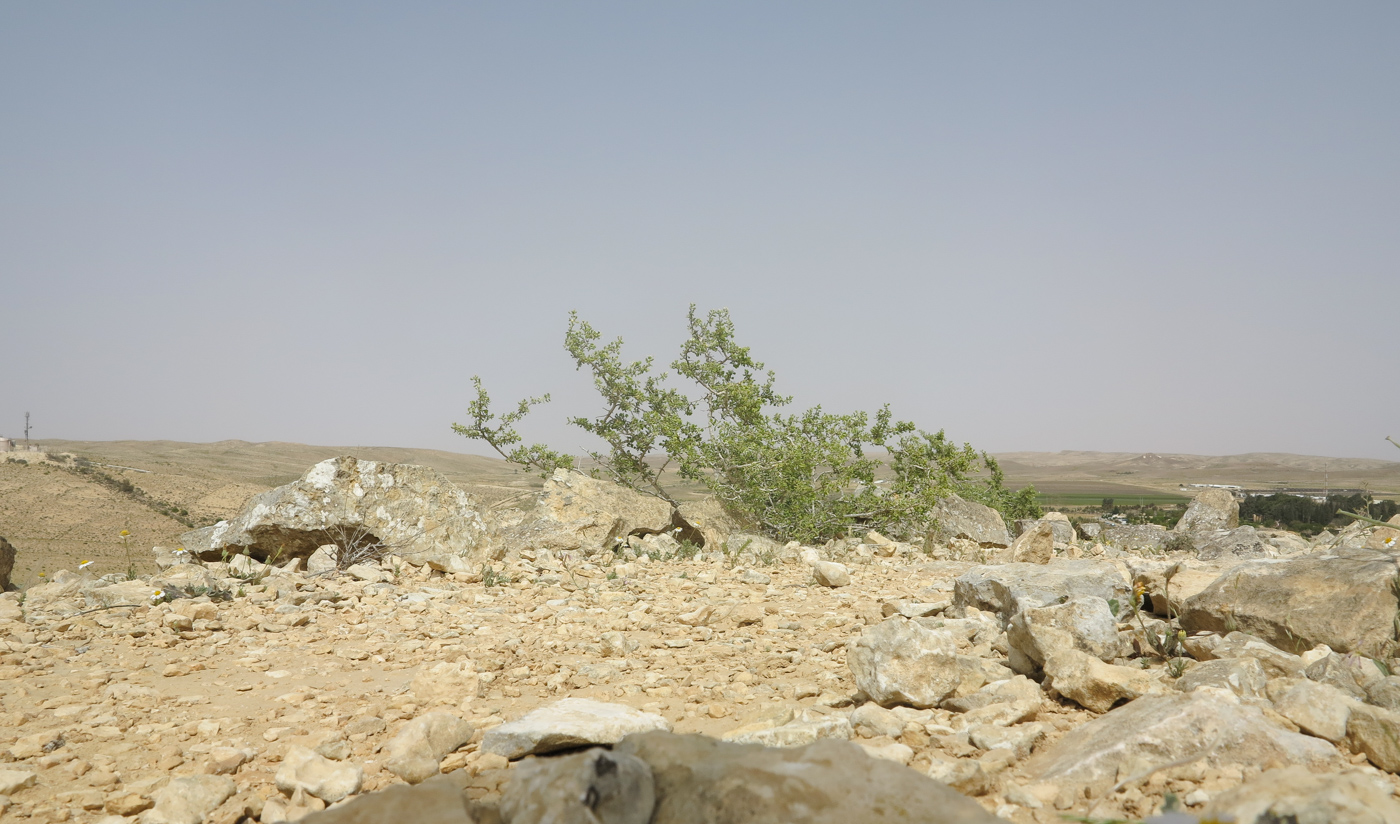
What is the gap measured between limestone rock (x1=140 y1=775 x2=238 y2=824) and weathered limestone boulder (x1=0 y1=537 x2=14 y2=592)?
7.16 m

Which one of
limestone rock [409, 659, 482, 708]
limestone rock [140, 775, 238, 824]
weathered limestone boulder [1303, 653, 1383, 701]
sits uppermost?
weathered limestone boulder [1303, 653, 1383, 701]

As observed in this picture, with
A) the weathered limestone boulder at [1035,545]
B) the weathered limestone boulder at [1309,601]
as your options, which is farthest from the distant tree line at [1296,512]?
the weathered limestone boulder at [1309,601]

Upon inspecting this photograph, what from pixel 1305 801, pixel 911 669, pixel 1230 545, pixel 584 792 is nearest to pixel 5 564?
pixel 584 792

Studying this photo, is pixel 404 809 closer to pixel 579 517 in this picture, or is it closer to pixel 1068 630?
pixel 1068 630

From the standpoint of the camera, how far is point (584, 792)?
192 cm

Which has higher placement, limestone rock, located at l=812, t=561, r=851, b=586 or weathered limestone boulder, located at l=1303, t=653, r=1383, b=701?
weathered limestone boulder, located at l=1303, t=653, r=1383, b=701

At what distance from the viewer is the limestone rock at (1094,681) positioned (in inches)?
123

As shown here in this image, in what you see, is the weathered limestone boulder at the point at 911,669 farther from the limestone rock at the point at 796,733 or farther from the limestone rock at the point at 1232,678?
the limestone rock at the point at 1232,678

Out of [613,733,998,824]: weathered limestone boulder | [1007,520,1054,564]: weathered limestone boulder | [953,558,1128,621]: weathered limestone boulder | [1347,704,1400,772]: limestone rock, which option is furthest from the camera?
[1007,520,1054,564]: weathered limestone boulder

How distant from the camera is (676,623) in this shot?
550cm

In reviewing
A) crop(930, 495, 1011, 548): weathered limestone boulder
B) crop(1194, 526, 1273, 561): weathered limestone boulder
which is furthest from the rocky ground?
crop(930, 495, 1011, 548): weathered limestone boulder

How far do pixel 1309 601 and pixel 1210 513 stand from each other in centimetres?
1220

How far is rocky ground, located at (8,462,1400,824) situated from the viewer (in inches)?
98.7

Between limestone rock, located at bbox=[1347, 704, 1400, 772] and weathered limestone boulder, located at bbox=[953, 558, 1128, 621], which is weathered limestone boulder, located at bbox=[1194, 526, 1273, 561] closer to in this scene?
weathered limestone boulder, located at bbox=[953, 558, 1128, 621]
